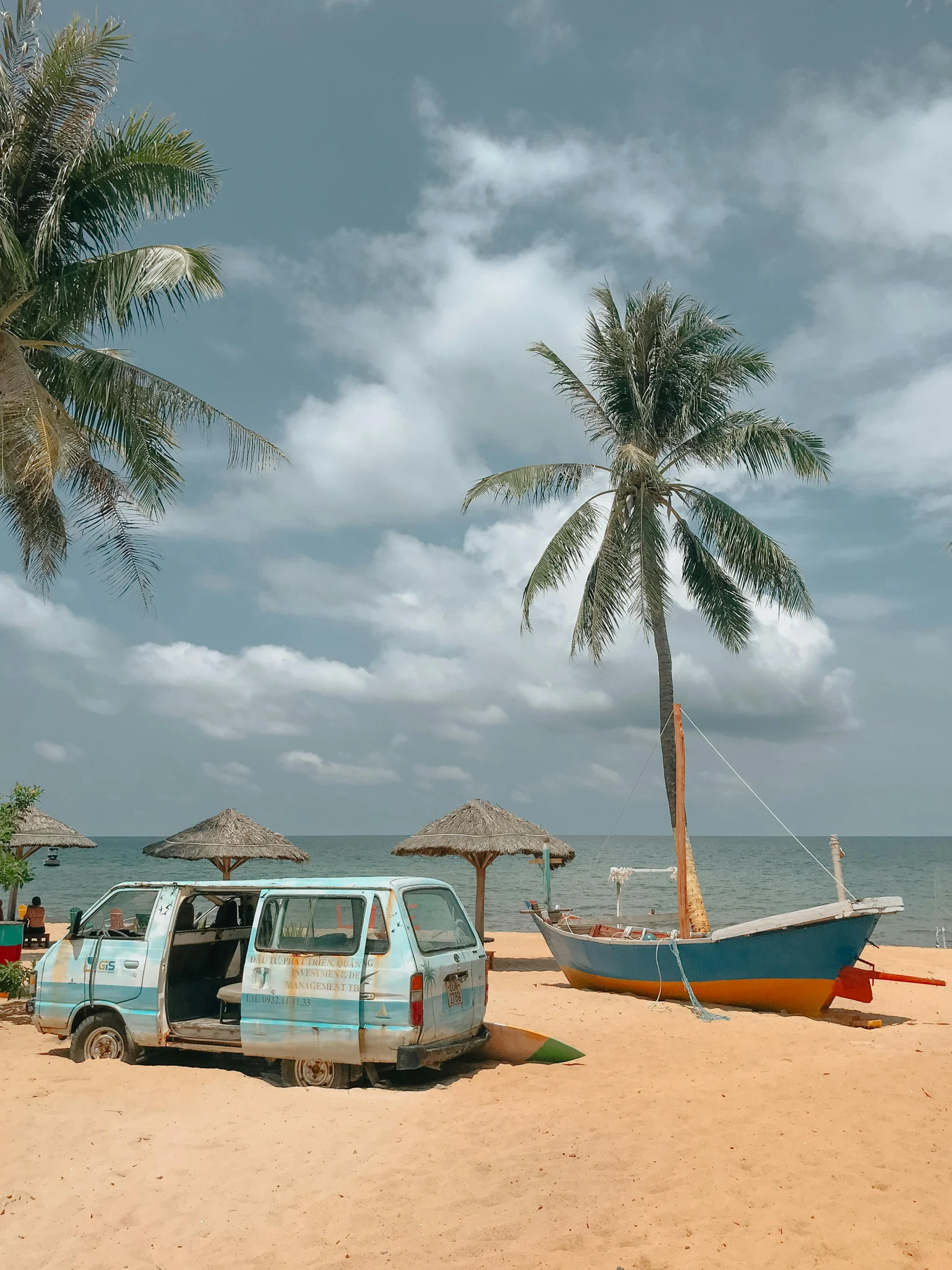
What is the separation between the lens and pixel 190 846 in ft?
57.8

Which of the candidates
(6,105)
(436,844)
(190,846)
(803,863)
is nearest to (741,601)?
(436,844)

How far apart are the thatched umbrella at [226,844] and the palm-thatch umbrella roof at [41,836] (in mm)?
2904

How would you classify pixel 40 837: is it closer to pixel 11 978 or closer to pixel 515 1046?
pixel 11 978

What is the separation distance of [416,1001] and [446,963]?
530 mm

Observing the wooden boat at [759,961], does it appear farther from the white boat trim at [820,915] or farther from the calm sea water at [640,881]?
the calm sea water at [640,881]

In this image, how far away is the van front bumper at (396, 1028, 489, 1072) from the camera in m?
7.28

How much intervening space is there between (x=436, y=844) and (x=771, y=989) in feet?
22.5

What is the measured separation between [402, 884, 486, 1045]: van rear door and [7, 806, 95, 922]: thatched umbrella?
14.0 m

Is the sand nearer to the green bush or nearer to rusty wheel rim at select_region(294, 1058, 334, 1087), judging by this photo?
rusty wheel rim at select_region(294, 1058, 334, 1087)

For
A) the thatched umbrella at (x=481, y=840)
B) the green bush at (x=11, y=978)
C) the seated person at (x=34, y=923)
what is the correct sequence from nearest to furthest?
1. the green bush at (x=11, y=978)
2. the thatched umbrella at (x=481, y=840)
3. the seated person at (x=34, y=923)

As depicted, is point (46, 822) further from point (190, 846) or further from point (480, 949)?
point (480, 949)

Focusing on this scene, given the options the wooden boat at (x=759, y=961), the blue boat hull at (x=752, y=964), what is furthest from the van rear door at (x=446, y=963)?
the blue boat hull at (x=752, y=964)

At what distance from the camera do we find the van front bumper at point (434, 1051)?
23.9ft

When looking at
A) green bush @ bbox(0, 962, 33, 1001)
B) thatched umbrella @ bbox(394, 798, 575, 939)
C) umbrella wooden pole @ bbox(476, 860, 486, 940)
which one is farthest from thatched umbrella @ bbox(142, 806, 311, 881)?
green bush @ bbox(0, 962, 33, 1001)
